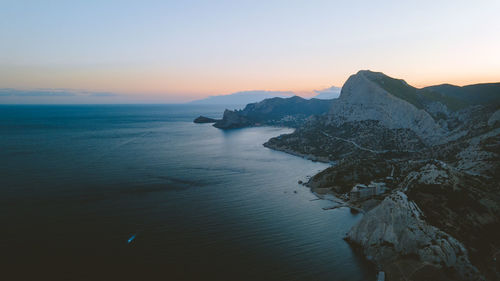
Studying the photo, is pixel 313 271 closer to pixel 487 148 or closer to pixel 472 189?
pixel 472 189

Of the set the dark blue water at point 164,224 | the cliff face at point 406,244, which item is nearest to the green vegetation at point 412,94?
the dark blue water at point 164,224

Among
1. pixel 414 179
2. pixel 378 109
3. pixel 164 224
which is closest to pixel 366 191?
pixel 414 179

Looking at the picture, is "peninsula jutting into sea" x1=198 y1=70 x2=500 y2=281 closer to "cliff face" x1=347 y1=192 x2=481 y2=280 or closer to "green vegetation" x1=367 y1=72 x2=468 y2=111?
"cliff face" x1=347 y1=192 x2=481 y2=280

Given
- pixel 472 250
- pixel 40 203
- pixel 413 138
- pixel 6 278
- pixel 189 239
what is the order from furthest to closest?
pixel 413 138 → pixel 40 203 → pixel 189 239 → pixel 472 250 → pixel 6 278

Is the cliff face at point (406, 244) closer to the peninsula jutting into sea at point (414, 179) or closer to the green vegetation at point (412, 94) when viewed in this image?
the peninsula jutting into sea at point (414, 179)

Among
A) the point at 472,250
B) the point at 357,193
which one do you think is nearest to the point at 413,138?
the point at 357,193
